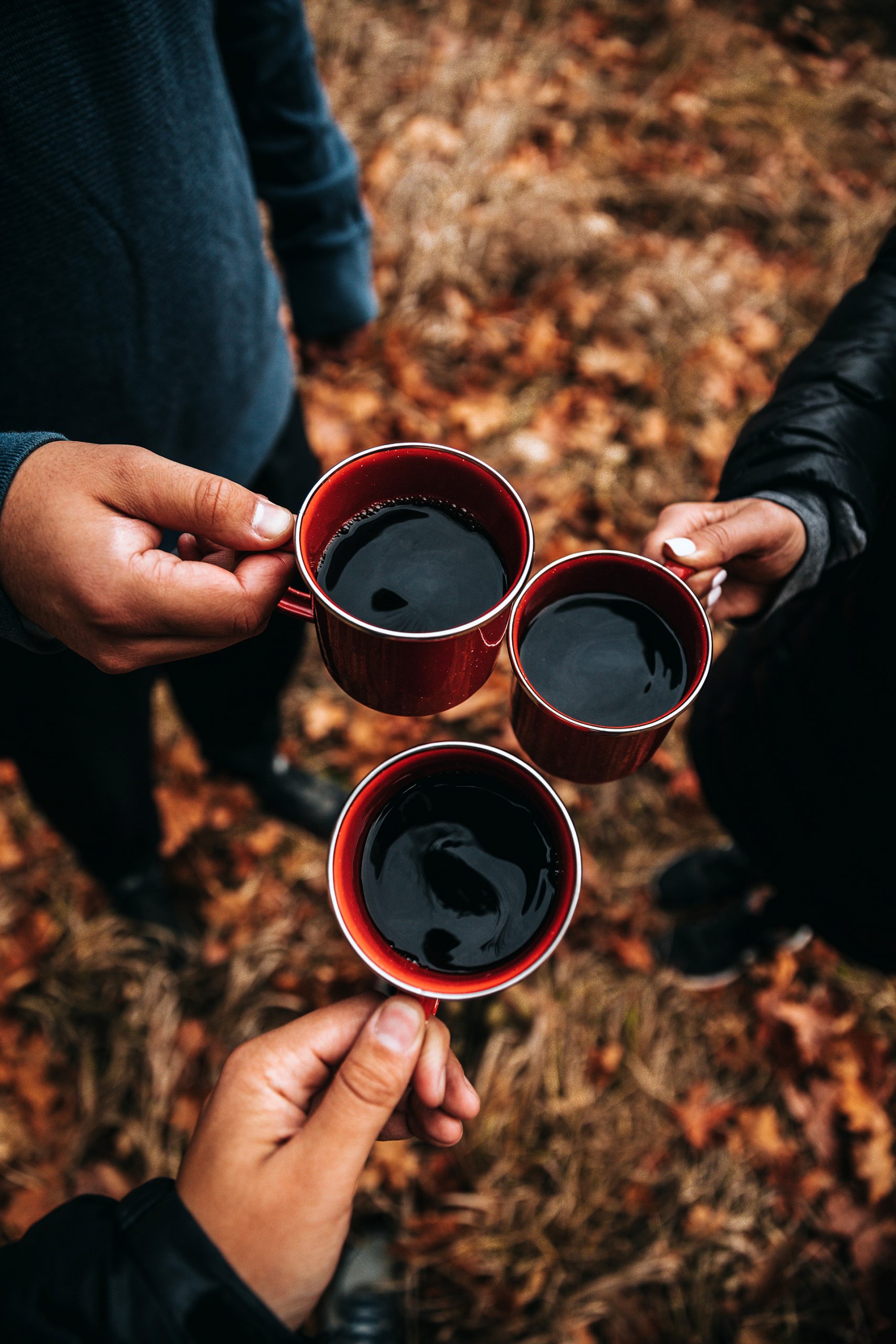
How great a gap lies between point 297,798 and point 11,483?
202 cm

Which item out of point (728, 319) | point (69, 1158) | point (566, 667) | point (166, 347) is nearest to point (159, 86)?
point (166, 347)

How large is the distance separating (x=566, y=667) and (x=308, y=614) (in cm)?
55

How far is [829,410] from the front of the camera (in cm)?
176

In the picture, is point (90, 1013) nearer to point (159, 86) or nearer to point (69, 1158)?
point (69, 1158)

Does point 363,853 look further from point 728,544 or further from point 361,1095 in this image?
point 728,544

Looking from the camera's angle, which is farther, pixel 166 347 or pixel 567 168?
pixel 567 168

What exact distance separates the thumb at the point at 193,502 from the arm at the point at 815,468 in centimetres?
82

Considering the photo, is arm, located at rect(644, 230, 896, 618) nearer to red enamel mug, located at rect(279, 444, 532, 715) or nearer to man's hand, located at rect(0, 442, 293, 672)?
red enamel mug, located at rect(279, 444, 532, 715)

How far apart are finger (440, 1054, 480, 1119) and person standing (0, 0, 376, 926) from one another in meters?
A: 0.93

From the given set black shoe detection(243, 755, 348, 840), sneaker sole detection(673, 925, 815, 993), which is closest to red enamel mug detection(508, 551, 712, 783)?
black shoe detection(243, 755, 348, 840)

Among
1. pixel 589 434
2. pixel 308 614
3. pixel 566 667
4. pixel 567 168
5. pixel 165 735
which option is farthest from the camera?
pixel 567 168

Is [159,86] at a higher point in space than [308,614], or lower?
higher

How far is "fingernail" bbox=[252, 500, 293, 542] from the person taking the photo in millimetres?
1286

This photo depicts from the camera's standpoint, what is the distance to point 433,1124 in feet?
4.85
